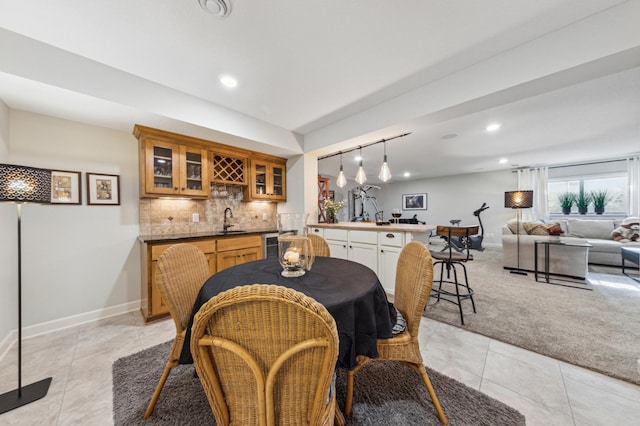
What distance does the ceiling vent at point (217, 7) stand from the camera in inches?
55.4

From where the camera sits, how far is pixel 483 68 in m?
1.97

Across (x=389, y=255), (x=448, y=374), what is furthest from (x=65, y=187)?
(x=448, y=374)

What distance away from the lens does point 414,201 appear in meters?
8.98

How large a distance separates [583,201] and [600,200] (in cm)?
28

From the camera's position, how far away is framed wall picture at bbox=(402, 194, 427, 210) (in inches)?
344

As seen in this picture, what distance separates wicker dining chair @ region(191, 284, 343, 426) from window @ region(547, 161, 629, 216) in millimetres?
8798

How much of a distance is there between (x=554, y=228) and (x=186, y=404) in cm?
561

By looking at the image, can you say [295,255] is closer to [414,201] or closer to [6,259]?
[6,259]

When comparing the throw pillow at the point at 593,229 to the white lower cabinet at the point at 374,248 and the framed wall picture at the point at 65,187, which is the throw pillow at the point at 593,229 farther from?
the framed wall picture at the point at 65,187

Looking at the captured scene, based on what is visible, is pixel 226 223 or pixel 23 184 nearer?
pixel 23 184

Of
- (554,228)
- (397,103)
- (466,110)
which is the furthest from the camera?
(554,228)

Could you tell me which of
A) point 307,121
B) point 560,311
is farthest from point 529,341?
point 307,121

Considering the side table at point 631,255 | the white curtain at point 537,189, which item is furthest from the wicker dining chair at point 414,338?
the white curtain at point 537,189

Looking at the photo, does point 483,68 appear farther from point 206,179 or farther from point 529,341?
point 206,179
